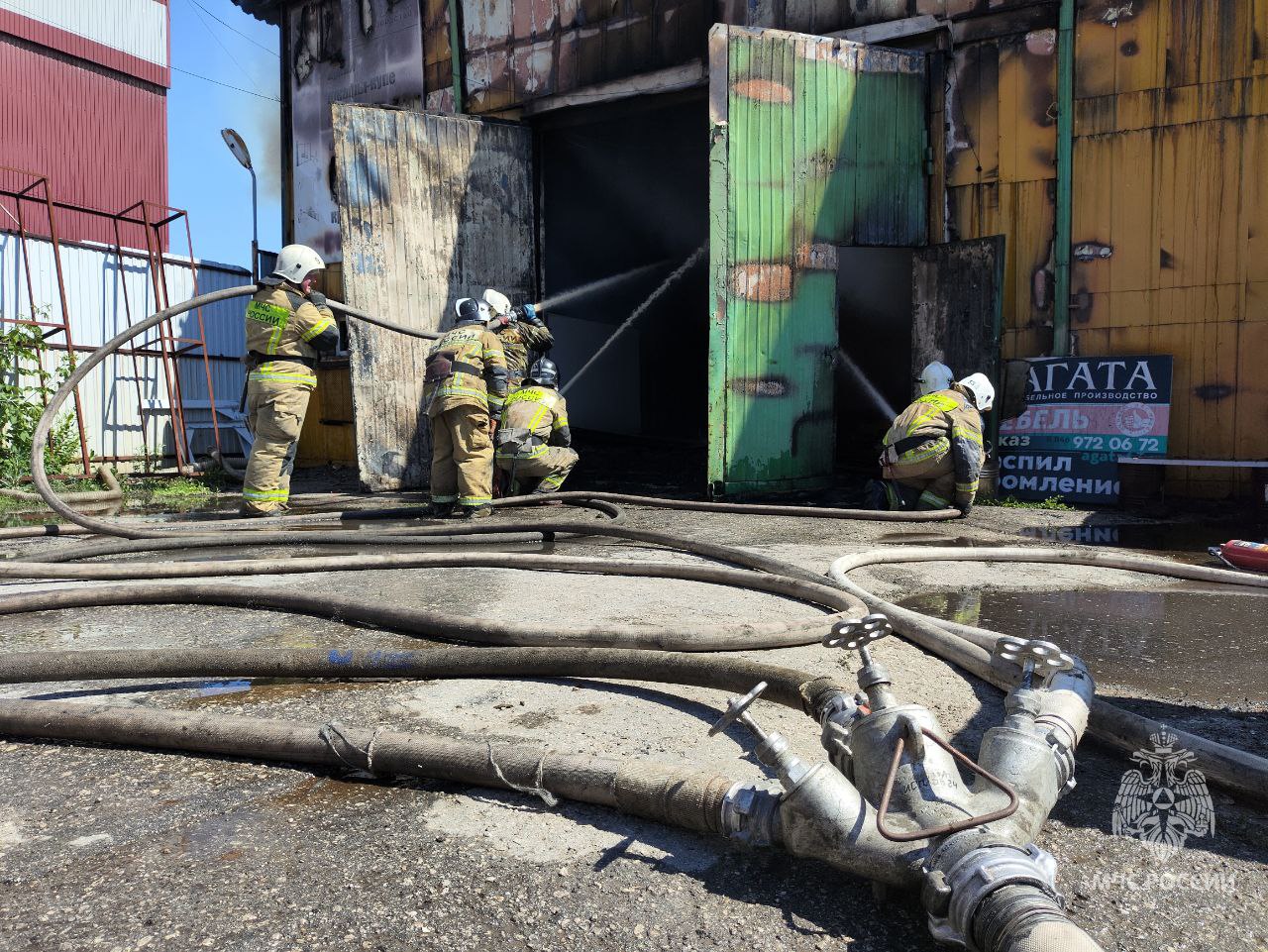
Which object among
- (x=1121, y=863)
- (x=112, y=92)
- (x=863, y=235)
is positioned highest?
(x=112, y=92)

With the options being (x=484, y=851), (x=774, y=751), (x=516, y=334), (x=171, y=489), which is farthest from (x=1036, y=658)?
(x=171, y=489)

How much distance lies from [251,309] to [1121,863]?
681 cm

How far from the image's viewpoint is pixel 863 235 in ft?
26.3

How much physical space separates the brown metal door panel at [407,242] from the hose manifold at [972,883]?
309 inches

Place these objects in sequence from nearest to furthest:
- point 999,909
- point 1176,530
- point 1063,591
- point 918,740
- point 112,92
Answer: point 999,909, point 918,740, point 1063,591, point 1176,530, point 112,92

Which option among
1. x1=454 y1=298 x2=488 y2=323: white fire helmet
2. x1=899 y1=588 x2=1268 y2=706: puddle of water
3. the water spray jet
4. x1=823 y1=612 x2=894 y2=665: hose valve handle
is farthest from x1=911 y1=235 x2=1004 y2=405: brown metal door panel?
x1=823 y1=612 x2=894 y2=665: hose valve handle

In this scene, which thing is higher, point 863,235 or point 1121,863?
point 863,235

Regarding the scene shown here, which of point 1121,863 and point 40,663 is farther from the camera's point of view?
point 40,663

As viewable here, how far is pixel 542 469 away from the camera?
7465 mm

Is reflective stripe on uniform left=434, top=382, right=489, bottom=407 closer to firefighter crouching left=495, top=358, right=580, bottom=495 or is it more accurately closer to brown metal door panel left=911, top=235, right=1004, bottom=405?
firefighter crouching left=495, top=358, right=580, bottom=495

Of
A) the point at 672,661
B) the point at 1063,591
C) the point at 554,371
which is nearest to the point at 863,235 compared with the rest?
the point at 554,371

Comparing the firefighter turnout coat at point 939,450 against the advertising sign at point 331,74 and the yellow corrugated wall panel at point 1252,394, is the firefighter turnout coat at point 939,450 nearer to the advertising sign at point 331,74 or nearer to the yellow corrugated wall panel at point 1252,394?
the yellow corrugated wall panel at point 1252,394

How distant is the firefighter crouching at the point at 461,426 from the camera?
6664 mm

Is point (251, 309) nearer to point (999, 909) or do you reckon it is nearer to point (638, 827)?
point (638, 827)
